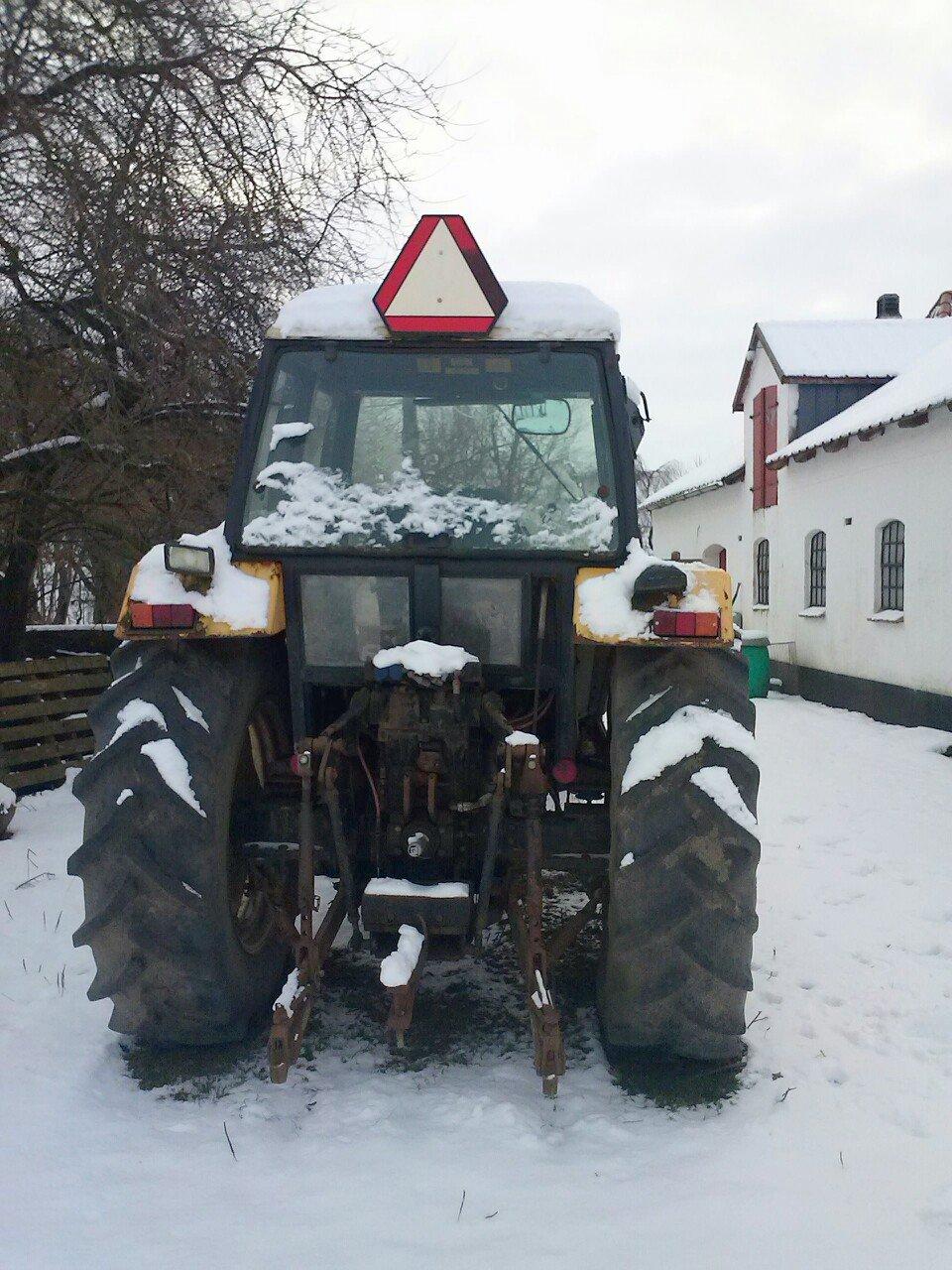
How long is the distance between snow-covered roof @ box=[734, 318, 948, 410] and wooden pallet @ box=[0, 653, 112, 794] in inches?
445

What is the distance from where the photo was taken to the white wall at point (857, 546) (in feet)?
33.4

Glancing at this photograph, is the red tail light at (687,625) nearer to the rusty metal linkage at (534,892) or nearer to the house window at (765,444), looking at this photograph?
the rusty metal linkage at (534,892)

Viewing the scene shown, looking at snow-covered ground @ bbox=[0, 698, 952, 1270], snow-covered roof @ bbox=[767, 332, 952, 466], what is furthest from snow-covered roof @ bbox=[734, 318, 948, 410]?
snow-covered ground @ bbox=[0, 698, 952, 1270]

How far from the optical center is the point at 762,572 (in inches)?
671

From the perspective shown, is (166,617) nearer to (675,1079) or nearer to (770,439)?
(675,1079)

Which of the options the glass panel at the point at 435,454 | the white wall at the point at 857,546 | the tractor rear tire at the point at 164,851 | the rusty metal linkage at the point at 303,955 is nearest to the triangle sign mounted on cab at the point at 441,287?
the glass panel at the point at 435,454

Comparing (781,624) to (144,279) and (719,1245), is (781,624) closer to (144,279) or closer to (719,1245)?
(144,279)

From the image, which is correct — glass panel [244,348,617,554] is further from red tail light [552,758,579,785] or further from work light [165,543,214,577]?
red tail light [552,758,579,785]

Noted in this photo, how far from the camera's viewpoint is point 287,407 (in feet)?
10.3

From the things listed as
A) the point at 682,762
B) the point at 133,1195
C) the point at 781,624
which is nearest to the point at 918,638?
the point at 781,624

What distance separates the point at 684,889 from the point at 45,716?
6.17 meters

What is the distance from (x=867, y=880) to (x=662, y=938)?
2929 mm

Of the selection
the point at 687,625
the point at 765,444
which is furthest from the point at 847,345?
the point at 687,625

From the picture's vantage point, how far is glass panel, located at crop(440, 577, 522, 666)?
2947 mm
